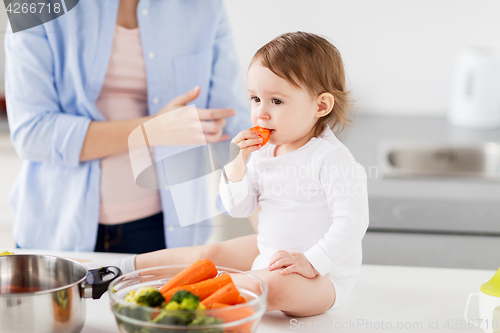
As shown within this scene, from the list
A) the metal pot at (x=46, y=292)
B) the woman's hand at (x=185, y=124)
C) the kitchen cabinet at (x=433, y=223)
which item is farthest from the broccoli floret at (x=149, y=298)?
the kitchen cabinet at (x=433, y=223)

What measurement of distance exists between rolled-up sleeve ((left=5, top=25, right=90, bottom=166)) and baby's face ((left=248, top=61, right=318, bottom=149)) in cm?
53

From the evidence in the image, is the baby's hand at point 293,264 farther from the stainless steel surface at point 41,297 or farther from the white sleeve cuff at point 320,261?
the stainless steel surface at point 41,297

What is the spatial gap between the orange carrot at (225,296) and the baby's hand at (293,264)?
12 cm

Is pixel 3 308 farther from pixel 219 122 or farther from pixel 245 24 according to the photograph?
pixel 245 24

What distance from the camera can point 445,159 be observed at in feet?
6.54

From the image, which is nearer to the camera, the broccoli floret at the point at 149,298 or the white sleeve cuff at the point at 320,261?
the broccoli floret at the point at 149,298

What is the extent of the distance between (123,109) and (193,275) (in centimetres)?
63

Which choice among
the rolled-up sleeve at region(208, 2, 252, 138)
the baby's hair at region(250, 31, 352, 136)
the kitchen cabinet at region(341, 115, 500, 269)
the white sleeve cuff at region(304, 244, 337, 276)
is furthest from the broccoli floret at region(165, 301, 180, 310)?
the kitchen cabinet at region(341, 115, 500, 269)

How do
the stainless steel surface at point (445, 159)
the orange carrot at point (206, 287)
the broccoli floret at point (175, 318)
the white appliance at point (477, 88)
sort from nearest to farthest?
the broccoli floret at point (175, 318) → the orange carrot at point (206, 287) → the stainless steel surface at point (445, 159) → the white appliance at point (477, 88)

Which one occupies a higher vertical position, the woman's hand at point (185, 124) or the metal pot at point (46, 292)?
the woman's hand at point (185, 124)

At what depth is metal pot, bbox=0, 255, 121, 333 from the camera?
676mm

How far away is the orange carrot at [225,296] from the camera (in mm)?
688

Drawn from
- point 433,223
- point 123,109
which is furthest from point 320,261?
point 433,223

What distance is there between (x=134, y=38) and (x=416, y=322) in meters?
0.92
